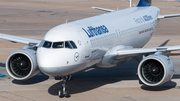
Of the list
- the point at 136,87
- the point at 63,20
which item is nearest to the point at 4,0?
the point at 63,20

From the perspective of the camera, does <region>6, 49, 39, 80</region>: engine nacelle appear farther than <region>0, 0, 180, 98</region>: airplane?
→ Yes

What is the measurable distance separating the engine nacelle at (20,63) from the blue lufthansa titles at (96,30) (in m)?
3.83

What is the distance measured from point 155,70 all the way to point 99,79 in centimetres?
486

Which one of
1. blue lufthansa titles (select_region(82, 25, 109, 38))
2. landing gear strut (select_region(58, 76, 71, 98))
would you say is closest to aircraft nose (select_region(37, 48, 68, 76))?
landing gear strut (select_region(58, 76, 71, 98))

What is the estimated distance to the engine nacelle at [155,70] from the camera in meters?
19.7

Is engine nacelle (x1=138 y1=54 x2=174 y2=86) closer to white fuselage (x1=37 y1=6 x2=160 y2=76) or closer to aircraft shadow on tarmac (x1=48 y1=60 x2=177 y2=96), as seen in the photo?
aircraft shadow on tarmac (x1=48 y1=60 x2=177 y2=96)

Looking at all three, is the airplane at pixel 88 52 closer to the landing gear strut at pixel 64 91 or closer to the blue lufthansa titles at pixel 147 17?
the landing gear strut at pixel 64 91

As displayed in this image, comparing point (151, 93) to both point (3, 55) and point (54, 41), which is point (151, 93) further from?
point (3, 55)

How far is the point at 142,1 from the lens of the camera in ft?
107

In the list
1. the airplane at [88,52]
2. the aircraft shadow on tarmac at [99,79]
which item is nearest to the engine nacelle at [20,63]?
the airplane at [88,52]

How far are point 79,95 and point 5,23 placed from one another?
3396 centimetres

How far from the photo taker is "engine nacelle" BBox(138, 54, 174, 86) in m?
19.7

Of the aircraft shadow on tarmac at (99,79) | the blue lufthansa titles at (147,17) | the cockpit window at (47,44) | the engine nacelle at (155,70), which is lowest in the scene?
the aircraft shadow on tarmac at (99,79)

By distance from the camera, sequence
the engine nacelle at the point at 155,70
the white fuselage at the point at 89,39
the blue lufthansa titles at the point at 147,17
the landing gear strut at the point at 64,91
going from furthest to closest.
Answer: the blue lufthansa titles at the point at 147,17, the engine nacelle at the point at 155,70, the landing gear strut at the point at 64,91, the white fuselage at the point at 89,39
